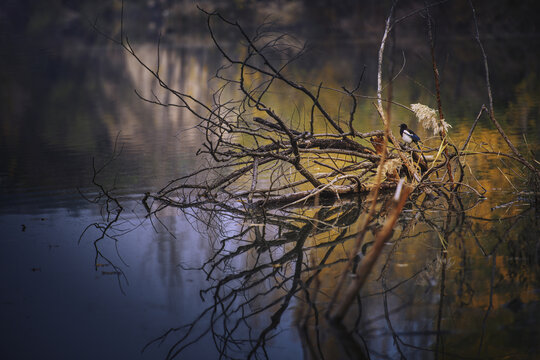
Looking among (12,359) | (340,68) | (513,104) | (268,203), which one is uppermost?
(340,68)

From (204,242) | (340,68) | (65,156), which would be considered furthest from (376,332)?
(340,68)

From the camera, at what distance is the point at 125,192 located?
21.2ft

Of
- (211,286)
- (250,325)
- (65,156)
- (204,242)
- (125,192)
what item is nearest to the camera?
(250,325)

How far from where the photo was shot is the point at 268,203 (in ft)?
19.1

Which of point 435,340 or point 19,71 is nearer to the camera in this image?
point 435,340

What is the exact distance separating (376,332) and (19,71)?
97.0 feet

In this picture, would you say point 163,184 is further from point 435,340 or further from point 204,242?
point 435,340

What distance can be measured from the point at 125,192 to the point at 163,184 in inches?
18.4

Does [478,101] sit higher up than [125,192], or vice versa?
[478,101]

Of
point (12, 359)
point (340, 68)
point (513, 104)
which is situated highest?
point (340, 68)

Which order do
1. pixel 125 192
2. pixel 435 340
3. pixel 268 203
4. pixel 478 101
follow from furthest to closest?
pixel 478 101
pixel 125 192
pixel 268 203
pixel 435 340

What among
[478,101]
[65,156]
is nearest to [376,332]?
[65,156]

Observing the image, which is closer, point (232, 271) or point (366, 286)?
point (366, 286)

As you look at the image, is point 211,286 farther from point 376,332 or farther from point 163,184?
point 163,184
